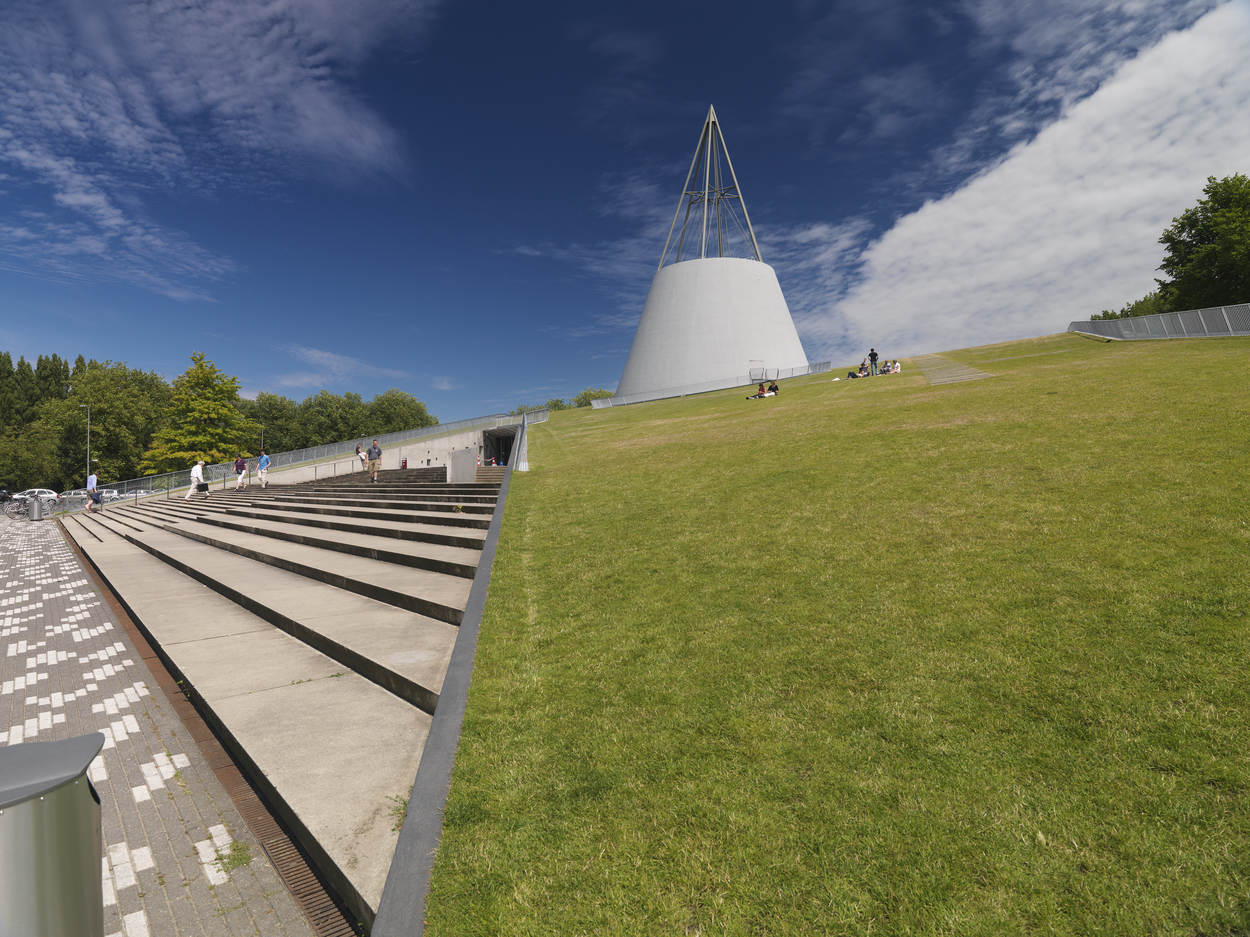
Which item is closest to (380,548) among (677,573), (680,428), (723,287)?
(677,573)

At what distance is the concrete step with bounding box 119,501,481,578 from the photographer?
24.3 feet

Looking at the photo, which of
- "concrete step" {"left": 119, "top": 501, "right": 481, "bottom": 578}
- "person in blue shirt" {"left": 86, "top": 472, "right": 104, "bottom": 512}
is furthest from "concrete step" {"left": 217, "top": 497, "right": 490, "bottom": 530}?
"person in blue shirt" {"left": 86, "top": 472, "right": 104, "bottom": 512}

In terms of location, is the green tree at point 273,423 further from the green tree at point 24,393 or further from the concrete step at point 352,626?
the concrete step at point 352,626

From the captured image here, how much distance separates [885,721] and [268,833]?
3.57 meters

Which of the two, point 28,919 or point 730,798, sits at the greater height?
point 28,919

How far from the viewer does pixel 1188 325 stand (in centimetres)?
2417

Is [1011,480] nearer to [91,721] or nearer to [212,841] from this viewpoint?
[212,841]

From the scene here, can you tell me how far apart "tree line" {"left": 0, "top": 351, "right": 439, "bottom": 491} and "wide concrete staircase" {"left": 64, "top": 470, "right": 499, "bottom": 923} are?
4129cm

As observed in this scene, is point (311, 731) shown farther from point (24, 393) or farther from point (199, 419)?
point (24, 393)

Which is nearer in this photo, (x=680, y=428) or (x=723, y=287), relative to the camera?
(x=680, y=428)

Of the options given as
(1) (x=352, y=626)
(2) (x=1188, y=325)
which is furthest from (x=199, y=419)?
(2) (x=1188, y=325)

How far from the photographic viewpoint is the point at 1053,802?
2469 mm

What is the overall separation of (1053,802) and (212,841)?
170 inches

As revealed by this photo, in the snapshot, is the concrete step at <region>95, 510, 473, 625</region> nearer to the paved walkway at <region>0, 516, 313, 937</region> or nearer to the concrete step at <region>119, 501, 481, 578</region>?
the concrete step at <region>119, 501, 481, 578</region>
